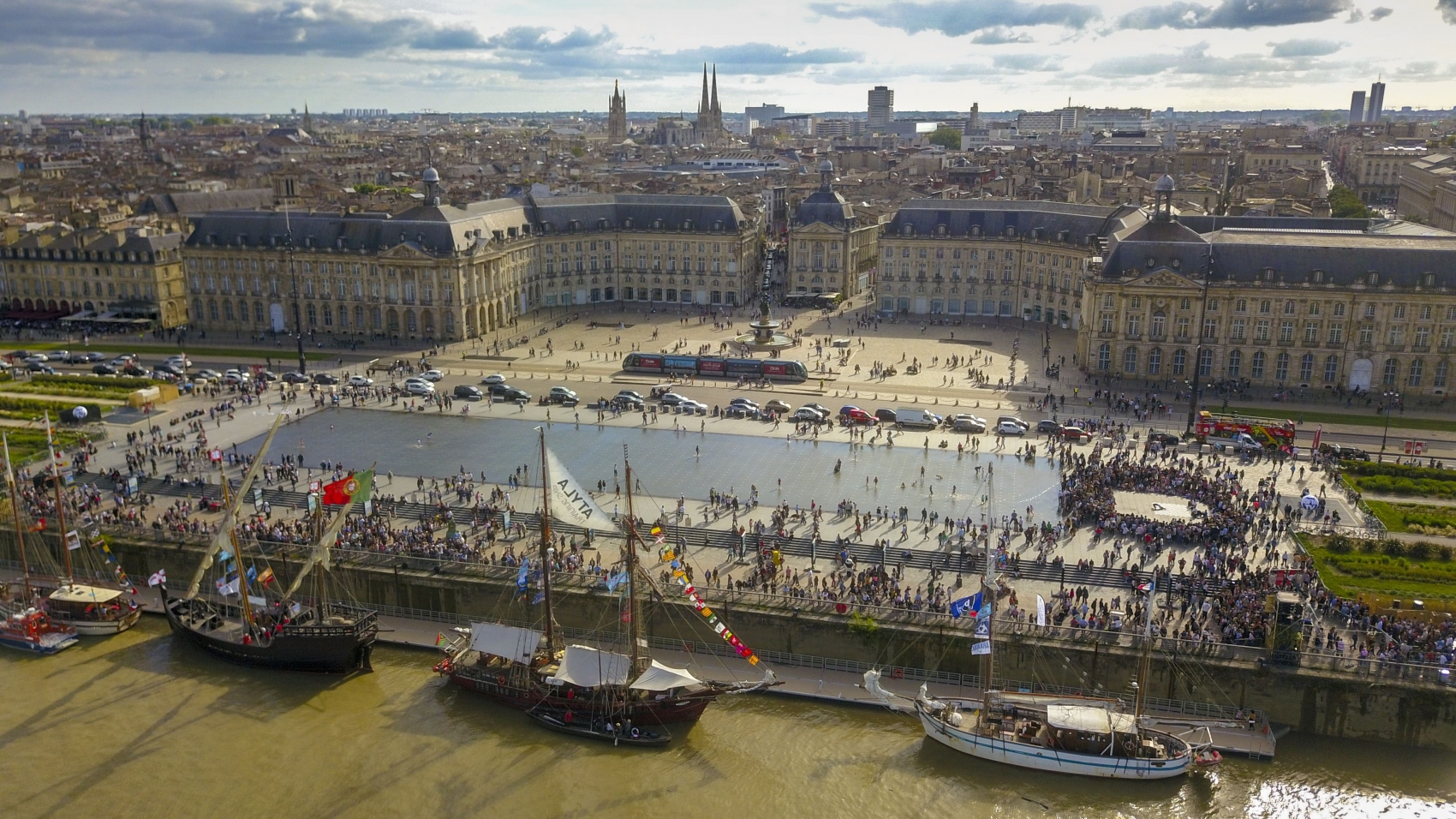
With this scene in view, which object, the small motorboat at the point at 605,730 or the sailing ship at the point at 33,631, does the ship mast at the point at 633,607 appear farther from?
the sailing ship at the point at 33,631

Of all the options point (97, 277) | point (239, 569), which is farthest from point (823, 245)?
point (239, 569)

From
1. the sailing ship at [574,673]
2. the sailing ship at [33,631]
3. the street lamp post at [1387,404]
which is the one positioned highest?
the street lamp post at [1387,404]

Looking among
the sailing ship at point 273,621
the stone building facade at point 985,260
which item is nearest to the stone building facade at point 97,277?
the sailing ship at point 273,621

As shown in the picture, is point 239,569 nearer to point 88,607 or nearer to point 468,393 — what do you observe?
point 88,607

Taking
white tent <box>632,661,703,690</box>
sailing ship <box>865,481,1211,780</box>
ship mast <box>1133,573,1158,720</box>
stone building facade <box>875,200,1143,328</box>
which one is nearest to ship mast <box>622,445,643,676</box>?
white tent <box>632,661,703,690</box>

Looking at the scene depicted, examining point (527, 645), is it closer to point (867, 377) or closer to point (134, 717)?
point (134, 717)

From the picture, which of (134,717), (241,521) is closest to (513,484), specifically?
(241,521)
